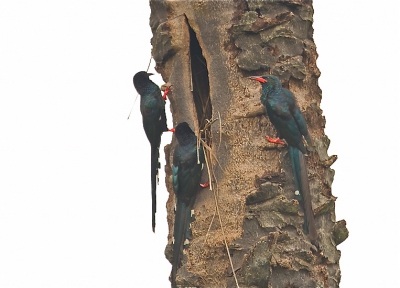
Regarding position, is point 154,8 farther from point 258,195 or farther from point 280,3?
point 258,195

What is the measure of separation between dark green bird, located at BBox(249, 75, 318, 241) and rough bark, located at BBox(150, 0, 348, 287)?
6 centimetres

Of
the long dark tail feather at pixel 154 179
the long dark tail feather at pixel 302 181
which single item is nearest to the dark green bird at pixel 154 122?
the long dark tail feather at pixel 154 179

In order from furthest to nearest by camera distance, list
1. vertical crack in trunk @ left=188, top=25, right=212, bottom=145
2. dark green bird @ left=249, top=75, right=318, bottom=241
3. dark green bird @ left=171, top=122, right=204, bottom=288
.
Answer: vertical crack in trunk @ left=188, top=25, right=212, bottom=145 < dark green bird @ left=171, top=122, right=204, bottom=288 < dark green bird @ left=249, top=75, right=318, bottom=241

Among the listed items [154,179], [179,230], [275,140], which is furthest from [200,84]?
[179,230]

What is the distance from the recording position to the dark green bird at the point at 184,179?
6.53 metres

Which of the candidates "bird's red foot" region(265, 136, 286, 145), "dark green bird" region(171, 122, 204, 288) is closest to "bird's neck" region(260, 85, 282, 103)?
"bird's red foot" region(265, 136, 286, 145)

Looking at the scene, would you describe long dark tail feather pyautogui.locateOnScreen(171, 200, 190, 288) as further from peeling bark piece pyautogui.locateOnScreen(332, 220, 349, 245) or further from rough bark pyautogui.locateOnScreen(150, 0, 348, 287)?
peeling bark piece pyautogui.locateOnScreen(332, 220, 349, 245)

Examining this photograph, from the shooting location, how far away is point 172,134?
271 inches

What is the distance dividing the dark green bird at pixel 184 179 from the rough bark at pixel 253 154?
0.06m

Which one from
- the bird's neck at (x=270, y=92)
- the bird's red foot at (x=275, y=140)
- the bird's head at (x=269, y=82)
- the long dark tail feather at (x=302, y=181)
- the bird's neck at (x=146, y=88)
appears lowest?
the long dark tail feather at (x=302, y=181)

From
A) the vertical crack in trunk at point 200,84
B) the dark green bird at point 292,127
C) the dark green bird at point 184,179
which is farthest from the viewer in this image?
the vertical crack in trunk at point 200,84

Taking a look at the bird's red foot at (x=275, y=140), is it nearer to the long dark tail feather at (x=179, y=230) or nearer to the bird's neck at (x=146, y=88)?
the long dark tail feather at (x=179, y=230)

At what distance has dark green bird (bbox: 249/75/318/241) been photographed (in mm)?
6305

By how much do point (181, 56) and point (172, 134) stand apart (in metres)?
0.51
